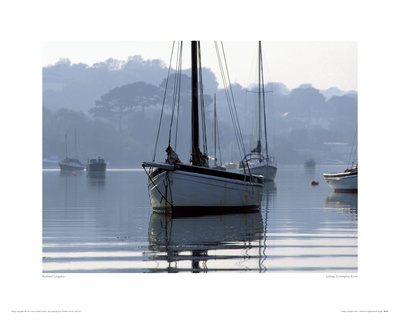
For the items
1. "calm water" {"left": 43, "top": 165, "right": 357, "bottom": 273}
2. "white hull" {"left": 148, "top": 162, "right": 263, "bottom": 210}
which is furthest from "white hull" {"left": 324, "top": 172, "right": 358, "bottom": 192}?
"white hull" {"left": 148, "top": 162, "right": 263, "bottom": 210}

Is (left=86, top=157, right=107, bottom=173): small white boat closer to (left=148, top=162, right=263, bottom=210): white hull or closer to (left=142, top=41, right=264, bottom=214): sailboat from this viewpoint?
(left=142, top=41, right=264, bottom=214): sailboat

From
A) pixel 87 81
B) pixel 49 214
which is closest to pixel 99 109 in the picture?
pixel 87 81

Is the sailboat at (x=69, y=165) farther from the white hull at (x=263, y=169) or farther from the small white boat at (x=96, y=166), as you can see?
the white hull at (x=263, y=169)

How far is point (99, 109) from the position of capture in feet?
572

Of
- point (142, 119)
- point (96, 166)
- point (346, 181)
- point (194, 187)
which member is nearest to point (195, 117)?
point (194, 187)

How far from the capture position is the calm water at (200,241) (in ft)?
44.8

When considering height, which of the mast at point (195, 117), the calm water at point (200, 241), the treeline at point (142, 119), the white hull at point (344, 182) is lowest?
the calm water at point (200, 241)

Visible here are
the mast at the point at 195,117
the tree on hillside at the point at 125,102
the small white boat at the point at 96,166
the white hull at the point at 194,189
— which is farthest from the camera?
the tree on hillside at the point at 125,102

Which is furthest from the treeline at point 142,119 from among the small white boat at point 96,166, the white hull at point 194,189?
the white hull at point 194,189

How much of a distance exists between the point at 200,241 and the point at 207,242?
306 mm

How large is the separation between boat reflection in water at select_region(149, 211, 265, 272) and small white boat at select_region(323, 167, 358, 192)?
17.3 m

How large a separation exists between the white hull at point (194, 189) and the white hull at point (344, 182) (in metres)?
16.7

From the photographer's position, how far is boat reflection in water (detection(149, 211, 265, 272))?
534 inches

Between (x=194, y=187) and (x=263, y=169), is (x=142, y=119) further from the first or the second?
(x=194, y=187)
